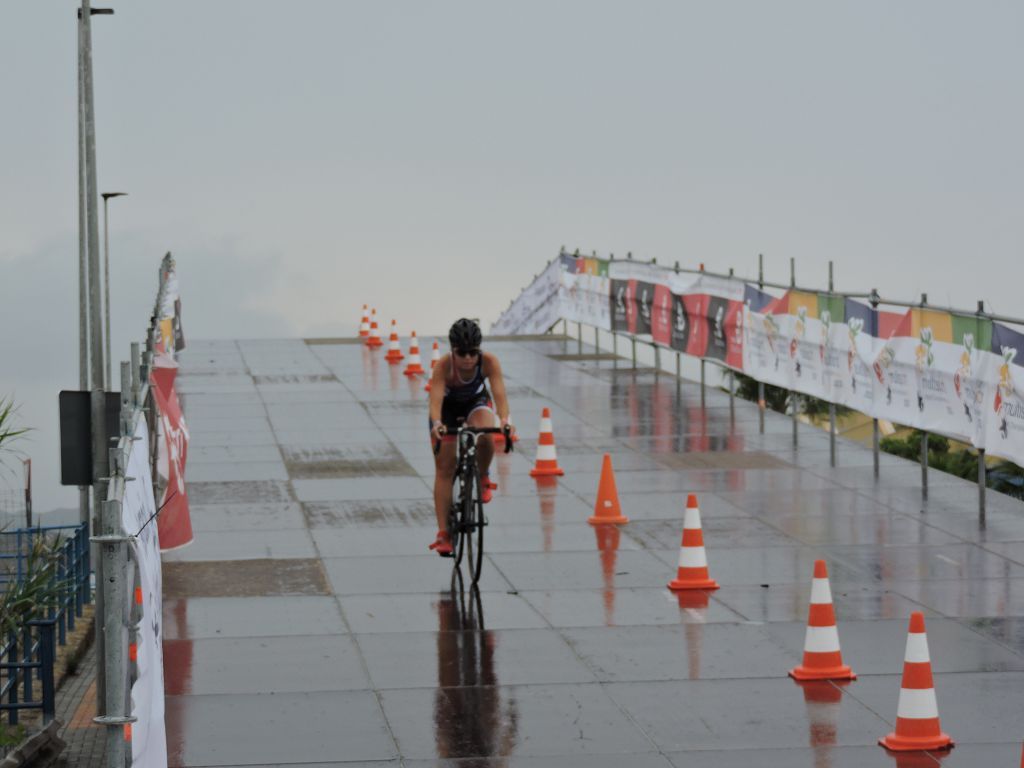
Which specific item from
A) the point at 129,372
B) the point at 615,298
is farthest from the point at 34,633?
the point at 615,298

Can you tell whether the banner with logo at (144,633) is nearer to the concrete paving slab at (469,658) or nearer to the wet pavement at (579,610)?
the wet pavement at (579,610)

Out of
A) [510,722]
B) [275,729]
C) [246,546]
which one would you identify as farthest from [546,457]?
[275,729]

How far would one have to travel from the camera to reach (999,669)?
1123 centimetres

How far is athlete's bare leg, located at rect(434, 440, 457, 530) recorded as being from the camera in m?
13.9

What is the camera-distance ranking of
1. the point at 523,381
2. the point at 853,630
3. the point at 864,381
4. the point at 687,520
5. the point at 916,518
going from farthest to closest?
the point at 523,381, the point at 864,381, the point at 916,518, the point at 687,520, the point at 853,630

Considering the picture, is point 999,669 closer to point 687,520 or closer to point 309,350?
point 687,520

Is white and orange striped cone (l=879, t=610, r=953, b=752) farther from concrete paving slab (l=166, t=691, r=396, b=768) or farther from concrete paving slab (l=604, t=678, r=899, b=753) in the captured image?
concrete paving slab (l=166, t=691, r=396, b=768)

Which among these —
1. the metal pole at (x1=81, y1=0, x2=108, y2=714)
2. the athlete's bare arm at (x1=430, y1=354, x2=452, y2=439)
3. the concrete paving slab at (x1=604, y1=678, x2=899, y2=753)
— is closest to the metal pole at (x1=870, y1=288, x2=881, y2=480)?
the athlete's bare arm at (x1=430, y1=354, x2=452, y2=439)

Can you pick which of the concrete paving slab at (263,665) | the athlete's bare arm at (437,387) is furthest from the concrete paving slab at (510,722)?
the athlete's bare arm at (437,387)

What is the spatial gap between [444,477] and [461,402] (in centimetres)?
60

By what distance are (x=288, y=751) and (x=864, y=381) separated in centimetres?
1140

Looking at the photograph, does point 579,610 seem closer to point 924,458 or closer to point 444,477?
point 444,477

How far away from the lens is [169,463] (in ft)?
43.7

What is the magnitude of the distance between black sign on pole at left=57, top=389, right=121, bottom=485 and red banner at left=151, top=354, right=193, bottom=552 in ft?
9.29
